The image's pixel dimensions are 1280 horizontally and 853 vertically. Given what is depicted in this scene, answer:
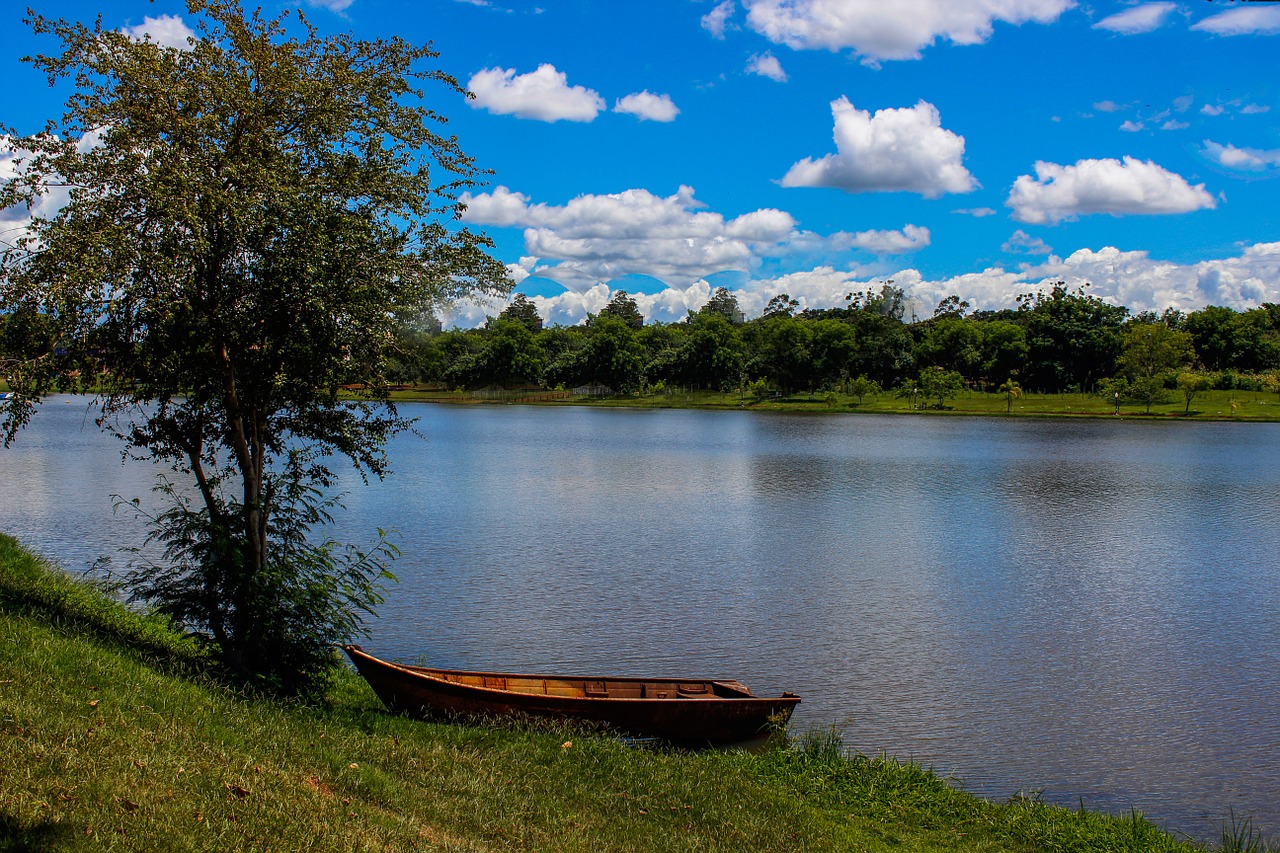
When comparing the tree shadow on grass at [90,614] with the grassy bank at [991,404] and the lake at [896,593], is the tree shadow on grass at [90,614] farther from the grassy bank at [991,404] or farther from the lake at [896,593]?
the grassy bank at [991,404]

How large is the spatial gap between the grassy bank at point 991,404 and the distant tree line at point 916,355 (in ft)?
6.73

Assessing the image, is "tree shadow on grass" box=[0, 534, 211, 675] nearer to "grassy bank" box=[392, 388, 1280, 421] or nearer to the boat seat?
the boat seat

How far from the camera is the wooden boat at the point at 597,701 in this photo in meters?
13.1

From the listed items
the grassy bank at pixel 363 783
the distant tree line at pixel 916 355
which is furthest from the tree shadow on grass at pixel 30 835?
the distant tree line at pixel 916 355

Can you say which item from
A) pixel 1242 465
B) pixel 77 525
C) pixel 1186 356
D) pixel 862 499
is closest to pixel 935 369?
pixel 1186 356

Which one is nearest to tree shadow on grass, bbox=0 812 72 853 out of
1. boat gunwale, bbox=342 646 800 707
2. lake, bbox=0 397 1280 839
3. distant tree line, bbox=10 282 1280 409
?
boat gunwale, bbox=342 646 800 707

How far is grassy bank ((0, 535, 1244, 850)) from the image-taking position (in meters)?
7.31

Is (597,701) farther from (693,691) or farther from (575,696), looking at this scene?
(693,691)

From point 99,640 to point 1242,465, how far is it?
217 feet

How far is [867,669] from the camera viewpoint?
61.7ft

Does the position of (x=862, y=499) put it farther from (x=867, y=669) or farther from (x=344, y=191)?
(x=344, y=191)

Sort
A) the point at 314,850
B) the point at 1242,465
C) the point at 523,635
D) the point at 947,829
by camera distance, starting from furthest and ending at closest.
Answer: the point at 1242,465 < the point at 523,635 < the point at 947,829 < the point at 314,850

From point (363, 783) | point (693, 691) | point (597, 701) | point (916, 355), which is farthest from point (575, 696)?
point (916, 355)

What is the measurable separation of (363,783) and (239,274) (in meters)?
6.45
